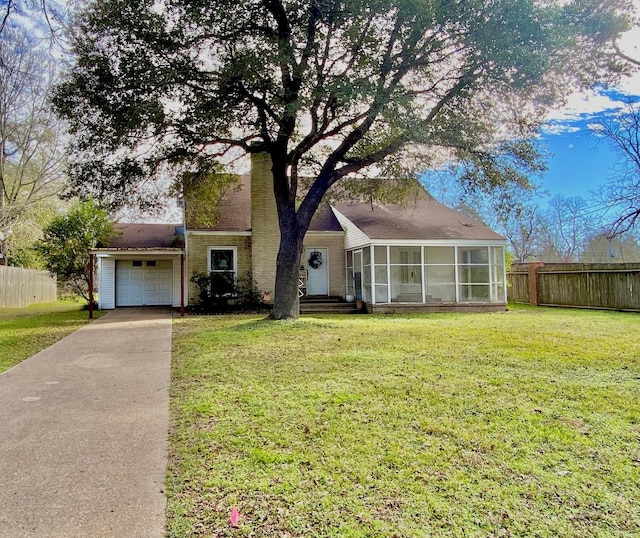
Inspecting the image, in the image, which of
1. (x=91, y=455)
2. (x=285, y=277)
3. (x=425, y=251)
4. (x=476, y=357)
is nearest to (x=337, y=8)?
(x=285, y=277)

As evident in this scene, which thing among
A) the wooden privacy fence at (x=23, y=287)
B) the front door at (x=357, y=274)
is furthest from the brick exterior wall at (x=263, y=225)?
the wooden privacy fence at (x=23, y=287)

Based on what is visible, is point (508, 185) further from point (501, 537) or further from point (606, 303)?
point (501, 537)

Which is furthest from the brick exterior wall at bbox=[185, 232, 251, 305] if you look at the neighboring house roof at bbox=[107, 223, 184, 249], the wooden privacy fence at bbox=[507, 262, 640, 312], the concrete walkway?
the wooden privacy fence at bbox=[507, 262, 640, 312]

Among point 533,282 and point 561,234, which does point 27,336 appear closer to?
point 533,282

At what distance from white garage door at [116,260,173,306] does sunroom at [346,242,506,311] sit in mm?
7994

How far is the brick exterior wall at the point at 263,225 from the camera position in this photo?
58.9ft

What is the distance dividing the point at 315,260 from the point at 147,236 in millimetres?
8162

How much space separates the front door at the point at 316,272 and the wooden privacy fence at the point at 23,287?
1156 centimetres

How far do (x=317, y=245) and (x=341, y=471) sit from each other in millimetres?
16067

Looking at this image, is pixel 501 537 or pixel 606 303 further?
pixel 606 303

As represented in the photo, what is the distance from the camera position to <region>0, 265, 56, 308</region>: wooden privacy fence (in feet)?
70.0

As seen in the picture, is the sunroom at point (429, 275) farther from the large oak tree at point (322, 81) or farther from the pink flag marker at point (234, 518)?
the pink flag marker at point (234, 518)

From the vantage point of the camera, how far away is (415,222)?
18328 millimetres

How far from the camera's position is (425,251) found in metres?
18.4
